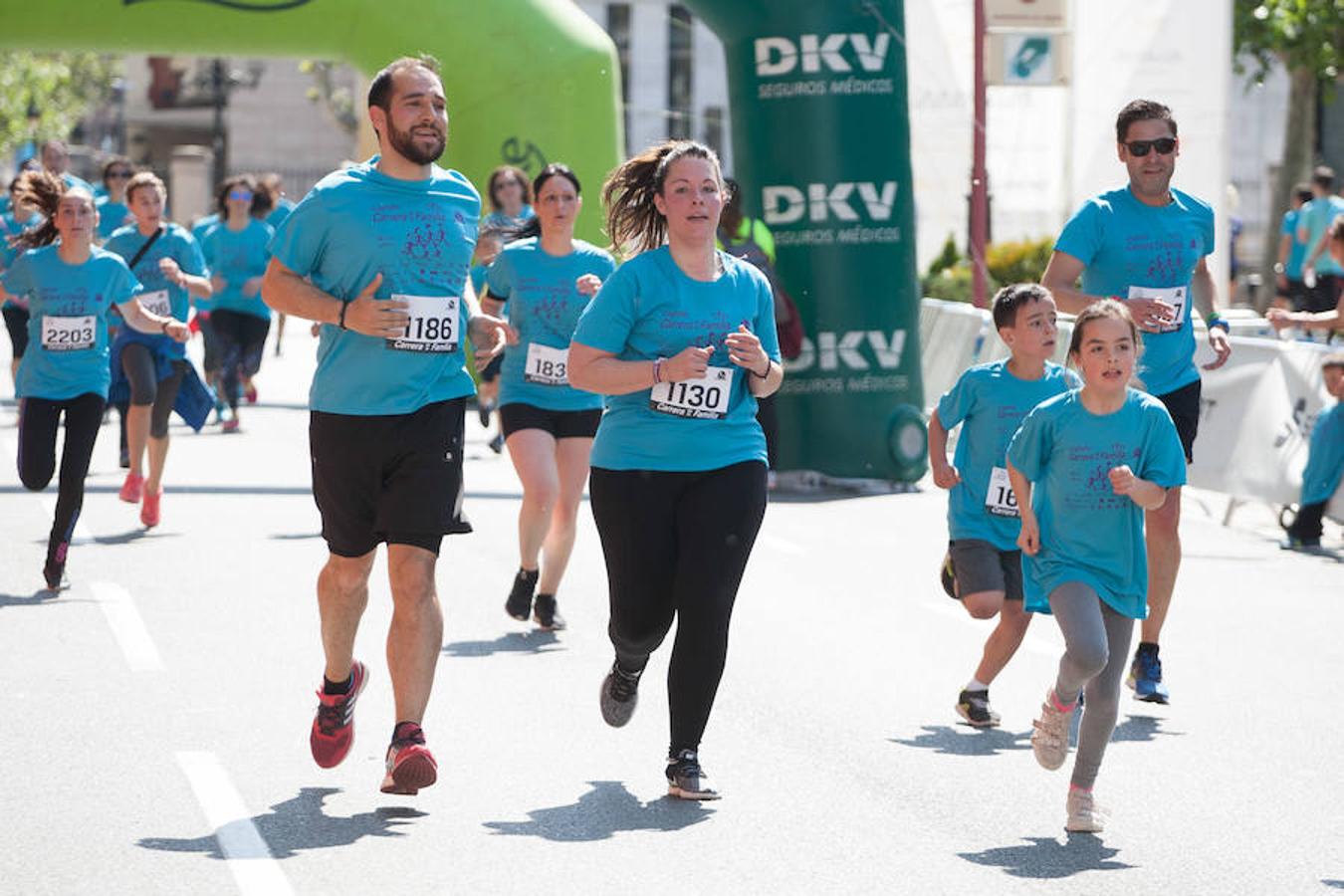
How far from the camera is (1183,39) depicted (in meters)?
24.6

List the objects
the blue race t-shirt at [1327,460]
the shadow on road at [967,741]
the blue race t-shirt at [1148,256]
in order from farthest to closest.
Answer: the blue race t-shirt at [1327,460]
the blue race t-shirt at [1148,256]
the shadow on road at [967,741]

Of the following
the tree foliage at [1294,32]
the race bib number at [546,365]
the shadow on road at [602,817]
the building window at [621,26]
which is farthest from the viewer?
the building window at [621,26]

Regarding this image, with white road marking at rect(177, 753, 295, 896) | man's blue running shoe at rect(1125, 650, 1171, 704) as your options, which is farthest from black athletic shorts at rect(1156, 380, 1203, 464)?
white road marking at rect(177, 753, 295, 896)

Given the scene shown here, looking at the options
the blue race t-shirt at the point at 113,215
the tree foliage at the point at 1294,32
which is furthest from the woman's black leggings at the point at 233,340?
the tree foliage at the point at 1294,32

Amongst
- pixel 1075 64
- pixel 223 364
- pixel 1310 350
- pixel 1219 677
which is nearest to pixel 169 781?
pixel 1219 677

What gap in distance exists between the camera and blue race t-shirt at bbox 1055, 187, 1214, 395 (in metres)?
8.37

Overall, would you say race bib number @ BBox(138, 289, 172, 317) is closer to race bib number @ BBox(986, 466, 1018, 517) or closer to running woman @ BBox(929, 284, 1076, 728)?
running woman @ BBox(929, 284, 1076, 728)

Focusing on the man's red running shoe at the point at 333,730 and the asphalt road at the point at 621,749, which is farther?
the man's red running shoe at the point at 333,730

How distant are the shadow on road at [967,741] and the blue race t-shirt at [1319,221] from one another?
14.9 meters

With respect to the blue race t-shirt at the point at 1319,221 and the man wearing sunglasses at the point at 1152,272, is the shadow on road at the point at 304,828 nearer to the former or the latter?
the man wearing sunglasses at the point at 1152,272

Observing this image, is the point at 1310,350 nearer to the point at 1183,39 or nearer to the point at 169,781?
the point at 169,781

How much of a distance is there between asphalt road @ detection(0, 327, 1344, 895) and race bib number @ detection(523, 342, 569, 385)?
3.37 feet

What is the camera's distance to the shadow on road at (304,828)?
613 cm

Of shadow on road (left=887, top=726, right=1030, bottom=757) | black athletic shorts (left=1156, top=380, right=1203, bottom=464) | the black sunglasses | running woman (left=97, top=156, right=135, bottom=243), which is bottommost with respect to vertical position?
shadow on road (left=887, top=726, right=1030, bottom=757)
